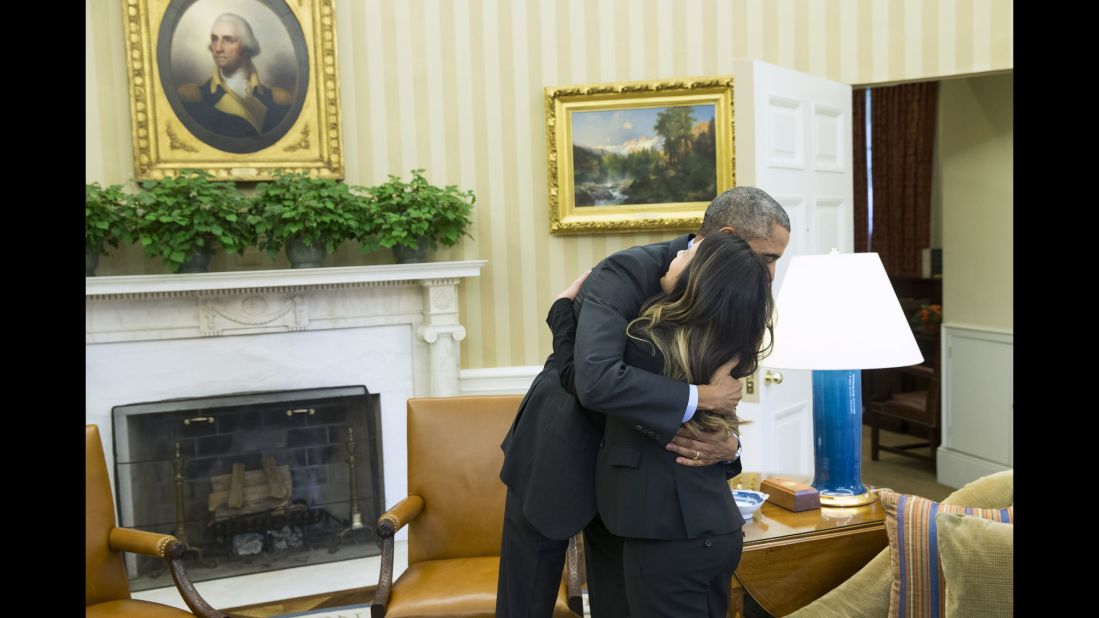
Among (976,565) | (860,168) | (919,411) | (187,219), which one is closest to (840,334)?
(976,565)

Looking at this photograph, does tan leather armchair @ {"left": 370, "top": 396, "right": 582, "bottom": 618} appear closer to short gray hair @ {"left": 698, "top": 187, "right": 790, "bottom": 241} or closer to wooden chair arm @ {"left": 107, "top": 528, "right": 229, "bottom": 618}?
wooden chair arm @ {"left": 107, "top": 528, "right": 229, "bottom": 618}

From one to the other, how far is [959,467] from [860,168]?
380 centimetres

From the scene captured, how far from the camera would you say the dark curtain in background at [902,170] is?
7.98 metres

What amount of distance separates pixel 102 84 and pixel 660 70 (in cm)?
296

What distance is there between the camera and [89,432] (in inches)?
116

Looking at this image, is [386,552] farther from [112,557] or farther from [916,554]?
[916,554]

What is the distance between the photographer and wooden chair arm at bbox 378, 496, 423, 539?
279cm

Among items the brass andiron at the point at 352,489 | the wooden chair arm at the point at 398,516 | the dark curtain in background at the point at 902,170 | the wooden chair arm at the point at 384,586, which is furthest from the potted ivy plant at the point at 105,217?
the dark curtain in background at the point at 902,170

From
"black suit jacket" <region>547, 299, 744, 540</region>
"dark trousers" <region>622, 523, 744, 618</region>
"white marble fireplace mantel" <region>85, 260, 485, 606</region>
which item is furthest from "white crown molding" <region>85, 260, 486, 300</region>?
"dark trousers" <region>622, 523, 744, 618</region>

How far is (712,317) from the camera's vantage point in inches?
69.0

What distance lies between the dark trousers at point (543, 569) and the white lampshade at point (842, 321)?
82 cm

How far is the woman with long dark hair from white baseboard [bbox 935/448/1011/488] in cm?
450

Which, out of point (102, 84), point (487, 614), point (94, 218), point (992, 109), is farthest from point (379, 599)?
point (992, 109)
